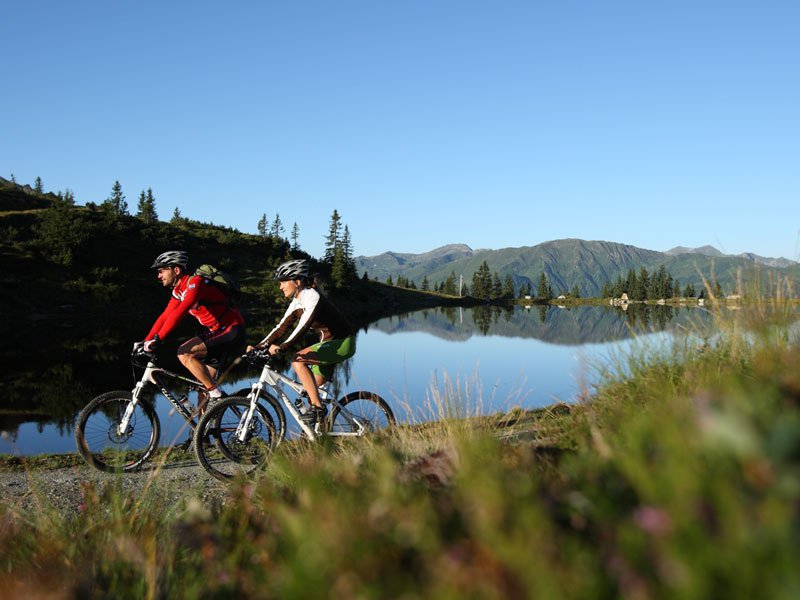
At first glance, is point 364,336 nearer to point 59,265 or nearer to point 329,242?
point 59,265

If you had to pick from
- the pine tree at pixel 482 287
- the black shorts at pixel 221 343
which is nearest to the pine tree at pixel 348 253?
the pine tree at pixel 482 287

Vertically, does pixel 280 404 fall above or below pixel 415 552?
below

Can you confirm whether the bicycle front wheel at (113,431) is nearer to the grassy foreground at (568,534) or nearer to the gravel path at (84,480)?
the gravel path at (84,480)

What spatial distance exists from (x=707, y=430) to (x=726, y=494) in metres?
0.17

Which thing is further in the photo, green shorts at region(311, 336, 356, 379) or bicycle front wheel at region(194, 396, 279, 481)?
green shorts at region(311, 336, 356, 379)

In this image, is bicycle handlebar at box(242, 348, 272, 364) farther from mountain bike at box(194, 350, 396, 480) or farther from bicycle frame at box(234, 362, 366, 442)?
bicycle frame at box(234, 362, 366, 442)

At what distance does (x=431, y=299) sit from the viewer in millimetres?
141500

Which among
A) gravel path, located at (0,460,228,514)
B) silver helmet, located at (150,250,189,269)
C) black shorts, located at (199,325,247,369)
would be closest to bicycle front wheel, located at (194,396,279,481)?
gravel path, located at (0,460,228,514)

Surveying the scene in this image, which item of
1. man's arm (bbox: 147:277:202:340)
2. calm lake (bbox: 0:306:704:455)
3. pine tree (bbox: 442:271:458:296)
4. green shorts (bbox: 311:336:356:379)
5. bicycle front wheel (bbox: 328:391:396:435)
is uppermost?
pine tree (bbox: 442:271:458:296)

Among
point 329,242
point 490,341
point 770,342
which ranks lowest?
point 490,341

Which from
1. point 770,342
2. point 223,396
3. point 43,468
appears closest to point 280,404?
point 223,396

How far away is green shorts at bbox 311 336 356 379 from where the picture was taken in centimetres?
810

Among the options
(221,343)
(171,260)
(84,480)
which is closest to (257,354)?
(221,343)

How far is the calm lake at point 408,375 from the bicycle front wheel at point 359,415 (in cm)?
25
